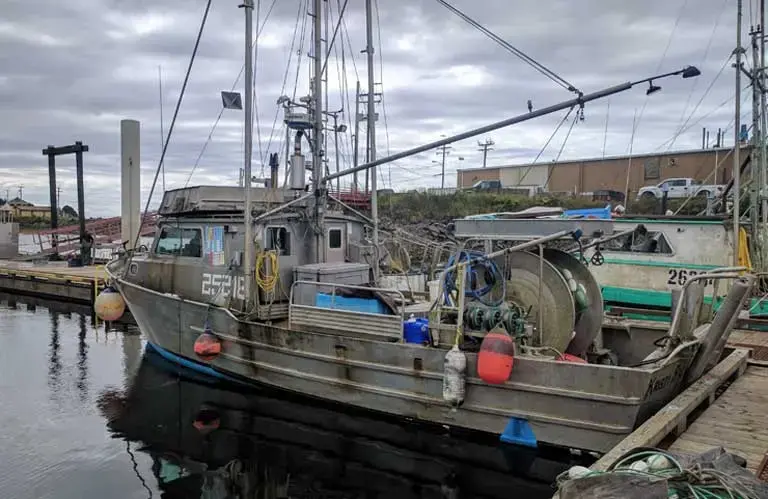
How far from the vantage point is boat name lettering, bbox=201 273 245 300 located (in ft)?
33.4

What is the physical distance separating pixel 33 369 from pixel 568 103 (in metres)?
11.6

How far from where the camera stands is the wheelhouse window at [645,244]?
45.4ft

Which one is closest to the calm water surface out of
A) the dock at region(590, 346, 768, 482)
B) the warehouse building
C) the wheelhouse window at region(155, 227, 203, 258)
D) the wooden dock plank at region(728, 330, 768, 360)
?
the dock at region(590, 346, 768, 482)

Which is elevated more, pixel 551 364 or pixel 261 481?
pixel 551 364

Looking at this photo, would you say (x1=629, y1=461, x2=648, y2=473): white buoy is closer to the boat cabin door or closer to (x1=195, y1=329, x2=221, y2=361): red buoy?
(x1=195, y1=329, x2=221, y2=361): red buoy

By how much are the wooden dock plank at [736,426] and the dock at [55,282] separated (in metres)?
19.1

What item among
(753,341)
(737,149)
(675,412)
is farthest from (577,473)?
(737,149)

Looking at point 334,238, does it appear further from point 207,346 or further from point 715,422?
point 715,422

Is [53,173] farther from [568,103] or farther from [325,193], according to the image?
[568,103]

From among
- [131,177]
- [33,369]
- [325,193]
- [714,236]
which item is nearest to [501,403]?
[325,193]

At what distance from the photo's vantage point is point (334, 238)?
11258 mm

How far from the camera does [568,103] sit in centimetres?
795

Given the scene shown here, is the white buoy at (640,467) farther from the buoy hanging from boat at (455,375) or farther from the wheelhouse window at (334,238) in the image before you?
the wheelhouse window at (334,238)

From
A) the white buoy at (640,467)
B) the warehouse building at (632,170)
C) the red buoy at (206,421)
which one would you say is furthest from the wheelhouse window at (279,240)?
the warehouse building at (632,170)
